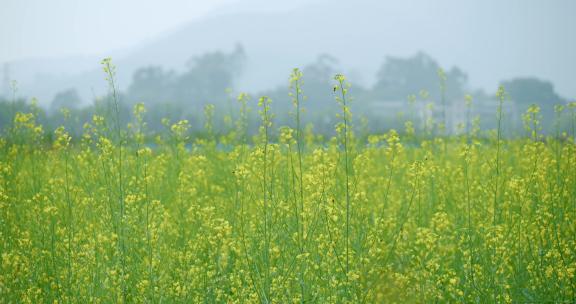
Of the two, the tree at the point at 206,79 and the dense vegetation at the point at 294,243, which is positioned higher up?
the tree at the point at 206,79

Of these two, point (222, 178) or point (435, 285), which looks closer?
point (435, 285)

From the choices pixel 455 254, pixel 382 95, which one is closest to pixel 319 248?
pixel 455 254

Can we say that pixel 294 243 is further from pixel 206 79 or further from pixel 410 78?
pixel 410 78

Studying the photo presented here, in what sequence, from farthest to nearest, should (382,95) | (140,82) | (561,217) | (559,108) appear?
(140,82), (382,95), (559,108), (561,217)

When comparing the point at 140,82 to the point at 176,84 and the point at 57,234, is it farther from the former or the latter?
the point at 57,234

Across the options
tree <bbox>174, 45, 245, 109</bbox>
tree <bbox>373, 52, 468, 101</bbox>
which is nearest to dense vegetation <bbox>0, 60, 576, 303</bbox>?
tree <bbox>174, 45, 245, 109</bbox>

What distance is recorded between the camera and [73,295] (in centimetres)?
460

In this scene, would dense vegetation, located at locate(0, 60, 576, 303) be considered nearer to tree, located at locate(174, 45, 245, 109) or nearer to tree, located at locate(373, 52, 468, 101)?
tree, located at locate(174, 45, 245, 109)

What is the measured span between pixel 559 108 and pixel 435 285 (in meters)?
3.45

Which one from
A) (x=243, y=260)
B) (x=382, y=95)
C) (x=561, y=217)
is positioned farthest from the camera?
(x=382, y=95)

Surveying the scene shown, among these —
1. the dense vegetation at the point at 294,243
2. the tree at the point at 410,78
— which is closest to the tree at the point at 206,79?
the tree at the point at 410,78

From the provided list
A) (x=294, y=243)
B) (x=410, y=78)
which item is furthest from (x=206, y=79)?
(x=294, y=243)

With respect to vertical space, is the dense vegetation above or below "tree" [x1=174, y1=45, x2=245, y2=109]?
below

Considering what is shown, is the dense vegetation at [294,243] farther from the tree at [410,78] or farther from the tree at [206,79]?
the tree at [410,78]
